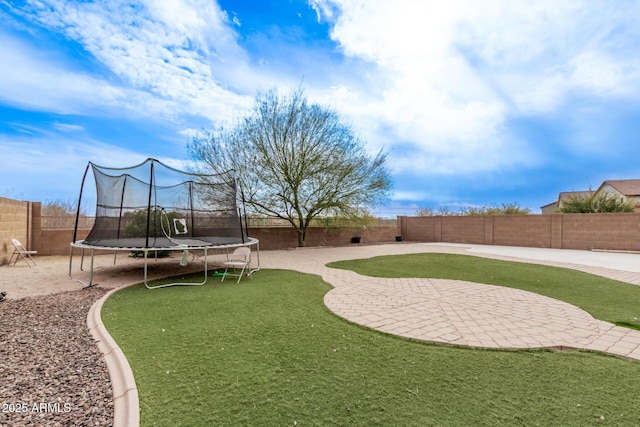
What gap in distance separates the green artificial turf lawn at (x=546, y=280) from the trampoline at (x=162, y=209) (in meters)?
3.09

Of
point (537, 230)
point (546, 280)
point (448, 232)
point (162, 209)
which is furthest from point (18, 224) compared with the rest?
point (537, 230)

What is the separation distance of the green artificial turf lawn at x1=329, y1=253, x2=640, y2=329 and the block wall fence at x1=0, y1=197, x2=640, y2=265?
21.6ft

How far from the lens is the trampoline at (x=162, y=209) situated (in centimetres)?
618

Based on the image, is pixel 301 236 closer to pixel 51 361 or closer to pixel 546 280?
pixel 546 280

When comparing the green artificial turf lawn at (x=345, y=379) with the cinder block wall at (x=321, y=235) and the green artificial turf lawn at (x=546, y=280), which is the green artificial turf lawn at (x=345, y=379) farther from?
the cinder block wall at (x=321, y=235)

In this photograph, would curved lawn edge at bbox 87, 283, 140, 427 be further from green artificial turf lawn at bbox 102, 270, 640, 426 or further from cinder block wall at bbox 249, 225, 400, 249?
cinder block wall at bbox 249, 225, 400, 249

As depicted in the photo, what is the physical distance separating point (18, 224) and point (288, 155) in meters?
8.10

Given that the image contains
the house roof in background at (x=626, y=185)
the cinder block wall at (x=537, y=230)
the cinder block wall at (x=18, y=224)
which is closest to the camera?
the cinder block wall at (x=18, y=224)

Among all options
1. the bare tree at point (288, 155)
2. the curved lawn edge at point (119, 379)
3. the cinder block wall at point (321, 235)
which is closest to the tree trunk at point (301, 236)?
the cinder block wall at point (321, 235)

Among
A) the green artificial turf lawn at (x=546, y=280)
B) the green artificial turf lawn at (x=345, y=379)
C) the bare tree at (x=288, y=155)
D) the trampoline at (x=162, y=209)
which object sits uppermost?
the bare tree at (x=288, y=155)

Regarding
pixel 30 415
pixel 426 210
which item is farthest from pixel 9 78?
pixel 426 210

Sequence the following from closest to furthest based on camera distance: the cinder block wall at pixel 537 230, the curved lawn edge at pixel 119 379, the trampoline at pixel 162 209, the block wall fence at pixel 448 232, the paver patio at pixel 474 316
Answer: the curved lawn edge at pixel 119 379 < the paver patio at pixel 474 316 < the trampoline at pixel 162 209 < the block wall fence at pixel 448 232 < the cinder block wall at pixel 537 230

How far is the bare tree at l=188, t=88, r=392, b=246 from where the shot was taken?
11.3 m

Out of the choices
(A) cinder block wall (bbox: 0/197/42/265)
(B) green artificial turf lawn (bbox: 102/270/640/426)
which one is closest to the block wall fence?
(A) cinder block wall (bbox: 0/197/42/265)
